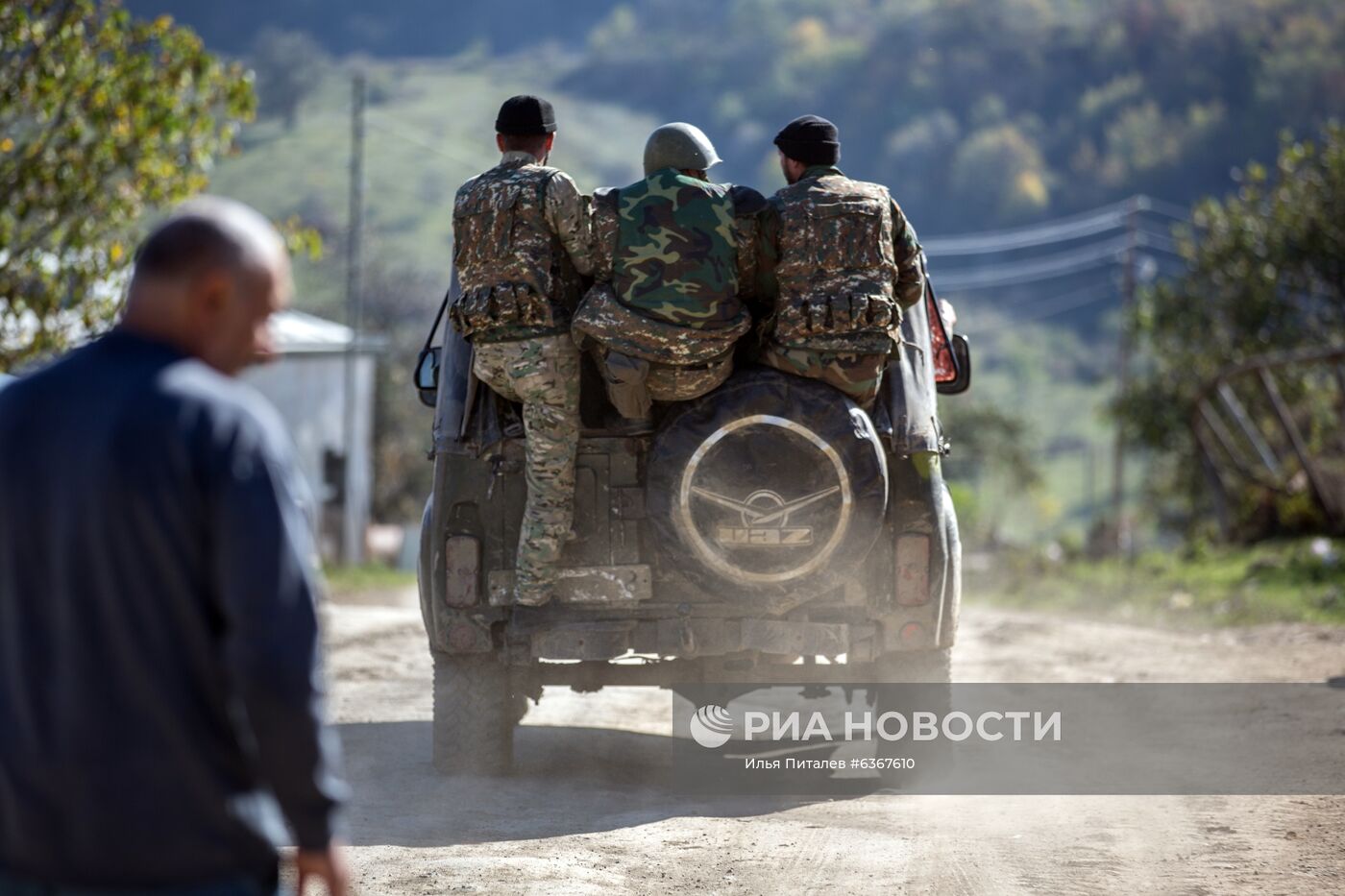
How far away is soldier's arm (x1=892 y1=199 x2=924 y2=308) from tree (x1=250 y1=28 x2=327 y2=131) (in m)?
102

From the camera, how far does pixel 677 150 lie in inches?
281

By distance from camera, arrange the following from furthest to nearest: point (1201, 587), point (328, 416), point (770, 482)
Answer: point (328, 416), point (1201, 587), point (770, 482)

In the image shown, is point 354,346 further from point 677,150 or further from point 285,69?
point 285,69

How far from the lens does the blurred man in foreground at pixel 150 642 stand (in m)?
2.71

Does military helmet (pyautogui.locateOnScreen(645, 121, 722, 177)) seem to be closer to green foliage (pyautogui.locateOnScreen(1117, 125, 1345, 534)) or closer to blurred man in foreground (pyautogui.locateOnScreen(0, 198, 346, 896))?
blurred man in foreground (pyautogui.locateOnScreen(0, 198, 346, 896))

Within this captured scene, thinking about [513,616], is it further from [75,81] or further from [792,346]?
[75,81]

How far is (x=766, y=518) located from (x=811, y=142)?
166 cm

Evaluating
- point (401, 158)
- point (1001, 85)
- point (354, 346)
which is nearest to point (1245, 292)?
point (354, 346)

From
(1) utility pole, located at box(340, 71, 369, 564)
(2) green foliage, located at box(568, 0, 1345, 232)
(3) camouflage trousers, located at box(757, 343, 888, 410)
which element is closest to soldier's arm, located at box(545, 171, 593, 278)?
(3) camouflage trousers, located at box(757, 343, 888, 410)

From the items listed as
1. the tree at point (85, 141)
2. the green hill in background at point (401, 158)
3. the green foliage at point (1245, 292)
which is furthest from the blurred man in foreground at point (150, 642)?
the green hill in background at point (401, 158)

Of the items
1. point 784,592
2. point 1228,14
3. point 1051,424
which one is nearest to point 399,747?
point 784,592

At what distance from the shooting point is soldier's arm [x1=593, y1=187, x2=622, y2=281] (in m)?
7.01

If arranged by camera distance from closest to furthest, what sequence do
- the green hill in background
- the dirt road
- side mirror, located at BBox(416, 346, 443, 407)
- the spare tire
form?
1. the dirt road
2. the spare tire
3. side mirror, located at BBox(416, 346, 443, 407)
4. the green hill in background

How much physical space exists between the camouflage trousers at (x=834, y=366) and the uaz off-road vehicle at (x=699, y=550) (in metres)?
0.06
